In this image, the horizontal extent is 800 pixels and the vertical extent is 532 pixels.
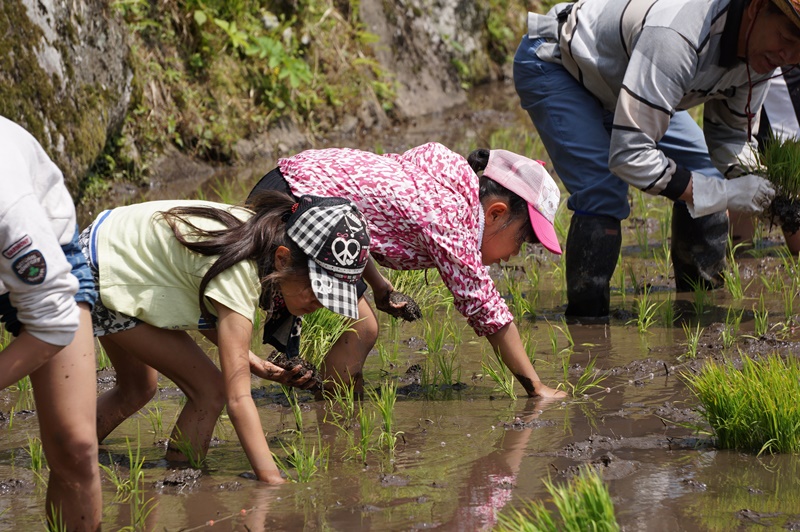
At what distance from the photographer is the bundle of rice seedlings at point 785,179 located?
446 centimetres

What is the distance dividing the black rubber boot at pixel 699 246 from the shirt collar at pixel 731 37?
1.03 m

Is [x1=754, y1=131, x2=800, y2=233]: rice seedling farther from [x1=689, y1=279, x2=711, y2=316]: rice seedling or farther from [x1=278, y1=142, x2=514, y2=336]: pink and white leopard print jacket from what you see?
[x1=278, y1=142, x2=514, y2=336]: pink and white leopard print jacket

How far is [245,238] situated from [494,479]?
3.32ft

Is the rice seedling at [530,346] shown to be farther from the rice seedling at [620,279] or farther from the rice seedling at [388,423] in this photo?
the rice seedling at [388,423]

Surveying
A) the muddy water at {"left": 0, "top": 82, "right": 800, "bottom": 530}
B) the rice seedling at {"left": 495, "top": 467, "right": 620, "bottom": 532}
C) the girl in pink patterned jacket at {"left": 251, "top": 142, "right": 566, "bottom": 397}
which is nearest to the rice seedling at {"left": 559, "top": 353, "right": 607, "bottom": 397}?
the muddy water at {"left": 0, "top": 82, "right": 800, "bottom": 530}

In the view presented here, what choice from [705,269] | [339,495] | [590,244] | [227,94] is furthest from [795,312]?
[227,94]

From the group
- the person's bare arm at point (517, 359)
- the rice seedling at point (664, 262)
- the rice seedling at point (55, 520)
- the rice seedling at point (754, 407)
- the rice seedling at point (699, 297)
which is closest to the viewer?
the rice seedling at point (55, 520)

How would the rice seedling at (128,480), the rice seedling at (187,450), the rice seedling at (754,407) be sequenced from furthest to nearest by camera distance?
the rice seedling at (187,450)
the rice seedling at (754,407)
the rice seedling at (128,480)

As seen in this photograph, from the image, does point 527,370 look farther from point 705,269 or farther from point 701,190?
point 705,269

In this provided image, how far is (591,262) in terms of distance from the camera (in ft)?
15.7

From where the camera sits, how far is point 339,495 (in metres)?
3.02

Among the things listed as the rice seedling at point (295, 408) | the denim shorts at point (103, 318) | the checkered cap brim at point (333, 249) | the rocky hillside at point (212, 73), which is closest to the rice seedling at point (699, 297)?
the rice seedling at point (295, 408)

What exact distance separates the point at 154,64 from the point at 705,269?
4.70 meters

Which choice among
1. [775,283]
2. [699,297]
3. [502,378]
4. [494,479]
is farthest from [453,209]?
[775,283]
